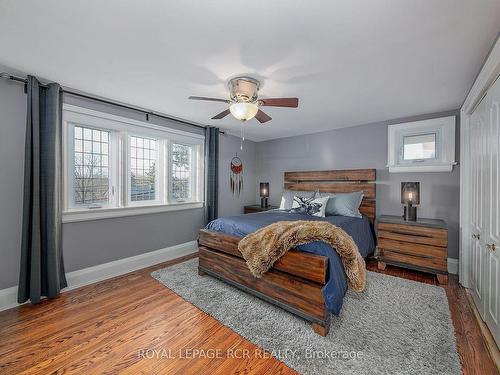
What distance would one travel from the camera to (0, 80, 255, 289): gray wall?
225 centimetres

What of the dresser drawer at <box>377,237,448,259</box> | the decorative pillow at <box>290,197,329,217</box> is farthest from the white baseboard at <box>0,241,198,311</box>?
the dresser drawer at <box>377,237,448,259</box>

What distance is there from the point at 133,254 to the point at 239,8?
3.23m

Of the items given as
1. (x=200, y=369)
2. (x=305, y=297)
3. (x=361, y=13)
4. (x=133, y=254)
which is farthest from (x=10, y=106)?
(x=305, y=297)

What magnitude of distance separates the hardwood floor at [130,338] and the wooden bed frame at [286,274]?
49 centimetres

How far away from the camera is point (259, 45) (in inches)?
67.7

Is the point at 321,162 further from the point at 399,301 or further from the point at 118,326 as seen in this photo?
the point at 118,326

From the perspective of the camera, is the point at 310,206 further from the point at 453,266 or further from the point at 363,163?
the point at 453,266

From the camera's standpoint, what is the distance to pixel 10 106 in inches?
89.7

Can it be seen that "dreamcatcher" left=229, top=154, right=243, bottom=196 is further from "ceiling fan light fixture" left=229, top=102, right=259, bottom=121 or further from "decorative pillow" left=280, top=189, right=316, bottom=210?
"ceiling fan light fixture" left=229, top=102, right=259, bottom=121

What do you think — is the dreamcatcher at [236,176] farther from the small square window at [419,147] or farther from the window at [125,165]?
the small square window at [419,147]

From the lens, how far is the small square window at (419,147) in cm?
328

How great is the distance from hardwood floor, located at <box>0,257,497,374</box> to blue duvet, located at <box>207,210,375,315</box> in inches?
25.3

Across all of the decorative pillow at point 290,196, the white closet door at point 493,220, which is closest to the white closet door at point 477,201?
the white closet door at point 493,220

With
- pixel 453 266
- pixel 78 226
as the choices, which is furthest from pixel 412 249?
pixel 78 226
